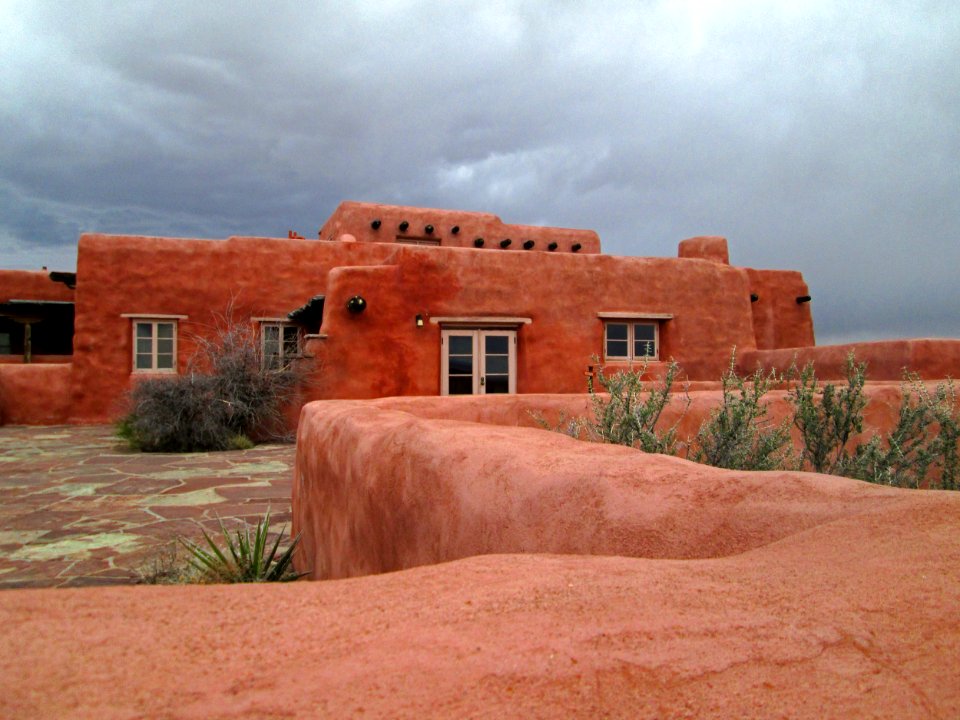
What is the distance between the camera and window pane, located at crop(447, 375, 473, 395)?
11836 millimetres

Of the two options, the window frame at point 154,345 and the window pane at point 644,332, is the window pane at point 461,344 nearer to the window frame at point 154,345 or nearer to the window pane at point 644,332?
the window pane at point 644,332

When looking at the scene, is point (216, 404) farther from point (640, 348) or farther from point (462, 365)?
point (640, 348)

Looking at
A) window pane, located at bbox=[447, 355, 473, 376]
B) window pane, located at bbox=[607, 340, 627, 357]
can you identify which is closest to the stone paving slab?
window pane, located at bbox=[447, 355, 473, 376]

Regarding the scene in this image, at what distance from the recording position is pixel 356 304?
1101cm

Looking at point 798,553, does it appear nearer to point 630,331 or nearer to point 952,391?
point 952,391

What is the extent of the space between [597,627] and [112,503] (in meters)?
6.67

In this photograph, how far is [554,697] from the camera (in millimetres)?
998

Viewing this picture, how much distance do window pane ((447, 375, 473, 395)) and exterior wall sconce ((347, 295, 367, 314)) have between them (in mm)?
2029

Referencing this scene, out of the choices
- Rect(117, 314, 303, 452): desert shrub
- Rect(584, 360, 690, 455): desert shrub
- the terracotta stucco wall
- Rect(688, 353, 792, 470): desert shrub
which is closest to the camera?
Rect(688, 353, 792, 470): desert shrub

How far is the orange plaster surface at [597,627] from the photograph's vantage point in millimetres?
985

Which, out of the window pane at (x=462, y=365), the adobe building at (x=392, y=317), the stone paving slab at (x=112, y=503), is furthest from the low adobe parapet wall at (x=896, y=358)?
the stone paving slab at (x=112, y=503)

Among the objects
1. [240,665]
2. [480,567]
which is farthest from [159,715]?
[480,567]

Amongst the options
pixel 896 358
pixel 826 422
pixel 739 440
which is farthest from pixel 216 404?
pixel 896 358

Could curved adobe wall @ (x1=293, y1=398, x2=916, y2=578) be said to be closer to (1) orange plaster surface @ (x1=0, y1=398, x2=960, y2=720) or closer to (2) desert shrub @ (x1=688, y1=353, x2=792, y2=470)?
(1) orange plaster surface @ (x1=0, y1=398, x2=960, y2=720)
